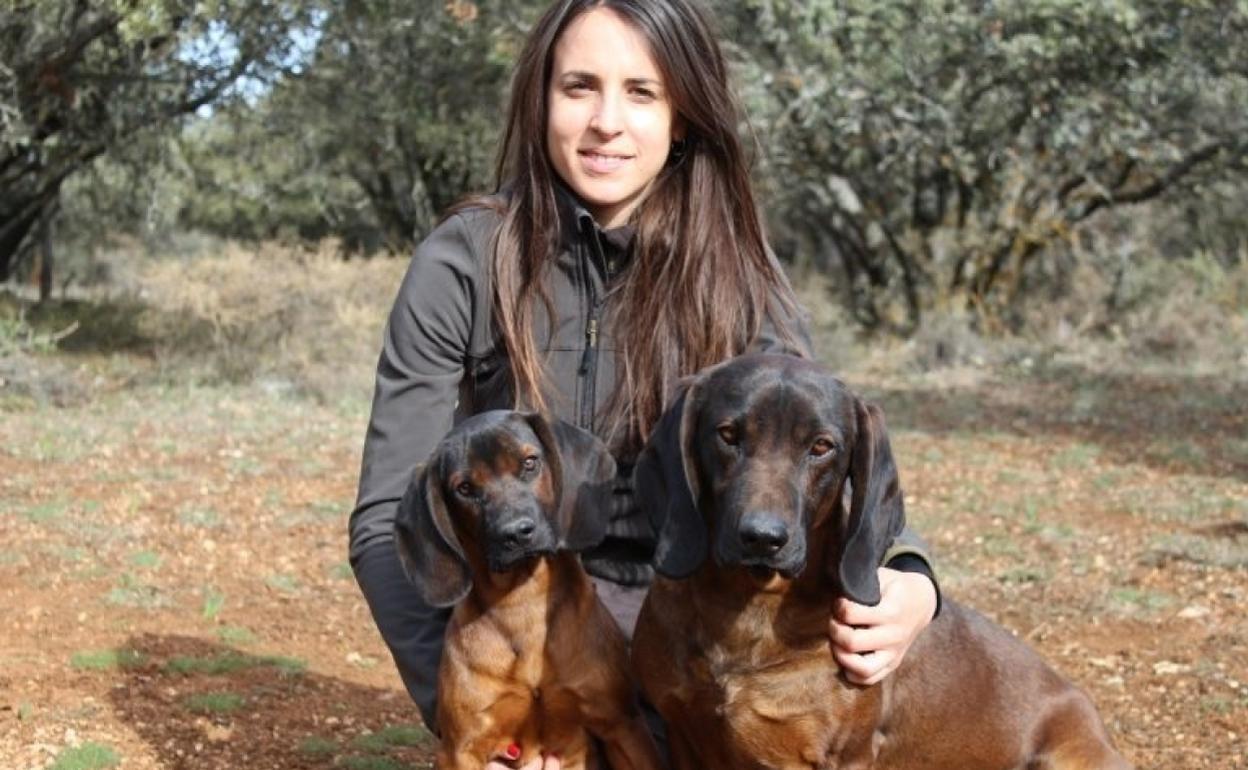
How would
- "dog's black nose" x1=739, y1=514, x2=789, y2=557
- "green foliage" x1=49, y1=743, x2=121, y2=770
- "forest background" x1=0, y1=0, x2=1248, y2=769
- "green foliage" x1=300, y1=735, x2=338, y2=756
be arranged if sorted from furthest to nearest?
"forest background" x1=0, y1=0, x2=1248, y2=769 → "green foliage" x1=300, y1=735, x2=338, y2=756 → "green foliage" x1=49, y1=743, x2=121, y2=770 → "dog's black nose" x1=739, y1=514, x2=789, y2=557

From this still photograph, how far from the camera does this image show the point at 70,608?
23.0ft

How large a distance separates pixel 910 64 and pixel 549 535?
12874mm

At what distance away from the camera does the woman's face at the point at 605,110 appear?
3.99 meters

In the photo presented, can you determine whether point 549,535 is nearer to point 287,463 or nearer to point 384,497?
point 384,497

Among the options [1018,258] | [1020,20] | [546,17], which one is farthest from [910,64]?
[546,17]

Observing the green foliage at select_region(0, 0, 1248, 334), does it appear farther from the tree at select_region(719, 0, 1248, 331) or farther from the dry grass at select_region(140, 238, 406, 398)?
the dry grass at select_region(140, 238, 406, 398)

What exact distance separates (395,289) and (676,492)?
14060mm

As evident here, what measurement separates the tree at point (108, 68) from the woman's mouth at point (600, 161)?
10.4 meters

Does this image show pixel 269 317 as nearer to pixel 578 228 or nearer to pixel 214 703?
pixel 214 703

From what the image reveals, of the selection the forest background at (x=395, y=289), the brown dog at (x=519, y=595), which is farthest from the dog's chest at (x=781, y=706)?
the forest background at (x=395, y=289)

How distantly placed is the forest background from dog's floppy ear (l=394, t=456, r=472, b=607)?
1.65m

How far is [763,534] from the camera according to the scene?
3.05m

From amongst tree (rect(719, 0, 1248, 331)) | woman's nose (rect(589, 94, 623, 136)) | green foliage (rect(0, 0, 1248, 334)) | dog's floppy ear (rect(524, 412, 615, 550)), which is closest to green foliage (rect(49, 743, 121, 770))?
dog's floppy ear (rect(524, 412, 615, 550))

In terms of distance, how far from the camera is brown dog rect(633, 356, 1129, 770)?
3.24 m
